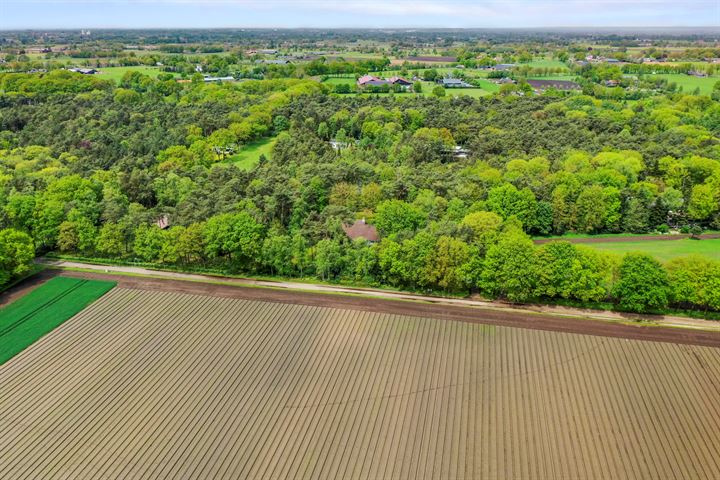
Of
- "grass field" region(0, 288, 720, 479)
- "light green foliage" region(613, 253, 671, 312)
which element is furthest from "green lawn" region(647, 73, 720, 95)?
"grass field" region(0, 288, 720, 479)

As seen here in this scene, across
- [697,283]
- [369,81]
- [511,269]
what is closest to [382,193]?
[511,269]

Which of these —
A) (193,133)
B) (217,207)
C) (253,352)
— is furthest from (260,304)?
(193,133)

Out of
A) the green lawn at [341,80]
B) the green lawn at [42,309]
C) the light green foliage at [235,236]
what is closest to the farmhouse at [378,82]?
the green lawn at [341,80]

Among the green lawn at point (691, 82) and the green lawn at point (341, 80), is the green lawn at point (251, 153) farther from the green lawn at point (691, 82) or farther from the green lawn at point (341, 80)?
the green lawn at point (691, 82)

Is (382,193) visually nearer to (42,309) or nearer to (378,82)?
(42,309)

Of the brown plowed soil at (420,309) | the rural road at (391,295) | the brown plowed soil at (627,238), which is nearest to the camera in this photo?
the brown plowed soil at (420,309)
